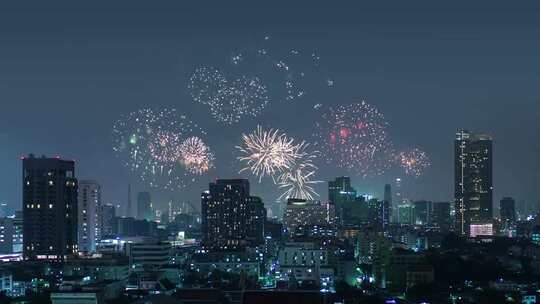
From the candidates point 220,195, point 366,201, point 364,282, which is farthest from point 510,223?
point 364,282

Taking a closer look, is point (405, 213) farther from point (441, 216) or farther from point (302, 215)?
point (302, 215)

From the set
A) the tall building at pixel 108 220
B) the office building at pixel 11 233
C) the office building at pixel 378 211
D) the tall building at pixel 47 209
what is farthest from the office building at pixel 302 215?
the tall building at pixel 47 209

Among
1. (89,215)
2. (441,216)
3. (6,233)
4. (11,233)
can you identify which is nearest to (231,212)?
(89,215)

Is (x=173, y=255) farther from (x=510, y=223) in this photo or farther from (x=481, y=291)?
(x=510, y=223)

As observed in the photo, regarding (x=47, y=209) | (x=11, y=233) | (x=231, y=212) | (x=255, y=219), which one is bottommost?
(x=11, y=233)

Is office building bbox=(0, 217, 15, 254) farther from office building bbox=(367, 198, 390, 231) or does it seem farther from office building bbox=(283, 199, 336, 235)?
office building bbox=(367, 198, 390, 231)

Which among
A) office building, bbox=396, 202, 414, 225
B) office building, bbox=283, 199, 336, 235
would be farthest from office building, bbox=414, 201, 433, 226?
office building, bbox=283, 199, 336, 235
